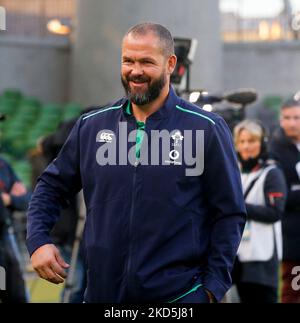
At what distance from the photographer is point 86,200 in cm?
318

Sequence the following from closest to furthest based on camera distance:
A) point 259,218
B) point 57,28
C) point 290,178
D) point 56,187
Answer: point 56,187 < point 259,218 < point 290,178 < point 57,28

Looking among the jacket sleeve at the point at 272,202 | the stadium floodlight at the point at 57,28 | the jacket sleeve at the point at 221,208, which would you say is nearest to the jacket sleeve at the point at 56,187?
the jacket sleeve at the point at 221,208

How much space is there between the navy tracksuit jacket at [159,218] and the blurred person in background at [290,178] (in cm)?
236

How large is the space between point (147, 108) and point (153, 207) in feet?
1.19

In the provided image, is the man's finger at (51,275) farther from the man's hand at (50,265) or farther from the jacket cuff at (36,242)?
the jacket cuff at (36,242)

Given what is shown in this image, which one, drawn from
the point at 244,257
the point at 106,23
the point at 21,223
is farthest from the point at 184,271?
the point at 106,23

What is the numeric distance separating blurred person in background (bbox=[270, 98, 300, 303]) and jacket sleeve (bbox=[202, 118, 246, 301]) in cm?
234

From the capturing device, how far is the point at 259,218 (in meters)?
5.13

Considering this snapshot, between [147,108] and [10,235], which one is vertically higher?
[147,108]

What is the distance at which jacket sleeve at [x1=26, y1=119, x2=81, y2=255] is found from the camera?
125 inches

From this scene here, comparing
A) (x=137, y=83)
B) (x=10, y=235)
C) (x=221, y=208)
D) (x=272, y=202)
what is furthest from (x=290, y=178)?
(x=137, y=83)

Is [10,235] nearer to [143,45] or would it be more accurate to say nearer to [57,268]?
[57,268]

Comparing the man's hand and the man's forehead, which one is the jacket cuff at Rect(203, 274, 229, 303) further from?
the man's forehead
